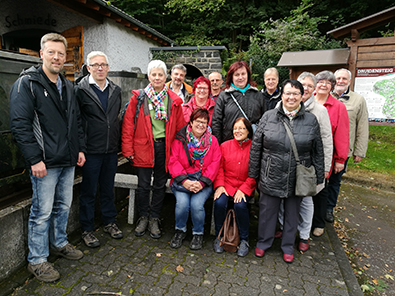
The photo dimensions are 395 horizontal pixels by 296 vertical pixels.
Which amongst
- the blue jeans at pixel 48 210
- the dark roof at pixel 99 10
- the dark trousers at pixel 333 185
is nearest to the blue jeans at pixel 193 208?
the blue jeans at pixel 48 210

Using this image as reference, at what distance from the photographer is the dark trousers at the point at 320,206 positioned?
11.6ft

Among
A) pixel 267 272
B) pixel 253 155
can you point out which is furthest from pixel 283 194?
pixel 267 272

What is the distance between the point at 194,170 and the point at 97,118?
4.29 feet

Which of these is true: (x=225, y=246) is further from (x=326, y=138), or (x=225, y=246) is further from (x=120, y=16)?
(x=120, y=16)

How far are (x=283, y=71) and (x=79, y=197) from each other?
1216cm

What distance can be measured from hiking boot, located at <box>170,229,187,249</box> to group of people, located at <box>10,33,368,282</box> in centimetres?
1

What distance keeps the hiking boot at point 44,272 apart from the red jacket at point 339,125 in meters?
3.52

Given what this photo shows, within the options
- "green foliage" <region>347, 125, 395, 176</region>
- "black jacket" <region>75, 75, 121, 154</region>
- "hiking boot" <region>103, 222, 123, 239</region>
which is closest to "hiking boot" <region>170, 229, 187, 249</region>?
"hiking boot" <region>103, 222, 123, 239</region>

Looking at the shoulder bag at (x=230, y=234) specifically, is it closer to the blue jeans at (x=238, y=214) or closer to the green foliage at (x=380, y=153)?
the blue jeans at (x=238, y=214)

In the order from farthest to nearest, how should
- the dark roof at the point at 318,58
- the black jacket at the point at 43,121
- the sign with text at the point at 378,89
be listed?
1. the dark roof at the point at 318,58
2. the sign with text at the point at 378,89
3. the black jacket at the point at 43,121

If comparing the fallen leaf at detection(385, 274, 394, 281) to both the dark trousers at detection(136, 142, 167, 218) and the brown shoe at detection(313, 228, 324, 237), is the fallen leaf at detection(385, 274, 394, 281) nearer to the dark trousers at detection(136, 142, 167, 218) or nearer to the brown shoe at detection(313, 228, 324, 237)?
the brown shoe at detection(313, 228, 324, 237)

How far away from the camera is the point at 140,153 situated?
322cm

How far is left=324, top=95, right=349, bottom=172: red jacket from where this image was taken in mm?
3328

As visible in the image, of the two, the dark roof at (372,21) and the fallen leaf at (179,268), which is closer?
the fallen leaf at (179,268)
